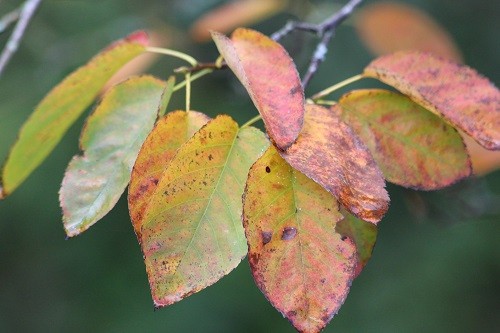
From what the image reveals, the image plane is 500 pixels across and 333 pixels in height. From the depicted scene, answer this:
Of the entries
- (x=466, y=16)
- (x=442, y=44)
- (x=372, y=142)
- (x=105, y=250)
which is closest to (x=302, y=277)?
(x=372, y=142)

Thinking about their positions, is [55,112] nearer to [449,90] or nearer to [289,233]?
[289,233]

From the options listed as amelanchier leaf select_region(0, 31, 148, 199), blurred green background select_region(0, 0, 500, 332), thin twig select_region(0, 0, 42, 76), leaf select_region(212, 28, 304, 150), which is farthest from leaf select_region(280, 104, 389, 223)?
blurred green background select_region(0, 0, 500, 332)

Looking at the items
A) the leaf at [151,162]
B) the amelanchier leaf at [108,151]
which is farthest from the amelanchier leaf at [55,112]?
the leaf at [151,162]

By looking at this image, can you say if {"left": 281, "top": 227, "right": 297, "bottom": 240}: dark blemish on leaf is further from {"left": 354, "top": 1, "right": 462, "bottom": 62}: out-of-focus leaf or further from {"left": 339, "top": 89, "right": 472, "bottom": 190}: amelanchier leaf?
{"left": 354, "top": 1, "right": 462, "bottom": 62}: out-of-focus leaf

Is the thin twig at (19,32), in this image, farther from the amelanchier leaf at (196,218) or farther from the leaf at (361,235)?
the leaf at (361,235)

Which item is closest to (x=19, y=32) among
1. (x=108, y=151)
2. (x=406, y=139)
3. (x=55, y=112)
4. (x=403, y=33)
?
(x=55, y=112)

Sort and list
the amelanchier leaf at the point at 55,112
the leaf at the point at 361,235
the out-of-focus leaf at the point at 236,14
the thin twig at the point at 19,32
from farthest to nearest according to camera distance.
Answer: the out-of-focus leaf at the point at 236,14, the thin twig at the point at 19,32, the amelanchier leaf at the point at 55,112, the leaf at the point at 361,235

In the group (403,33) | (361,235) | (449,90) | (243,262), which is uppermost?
(449,90)
